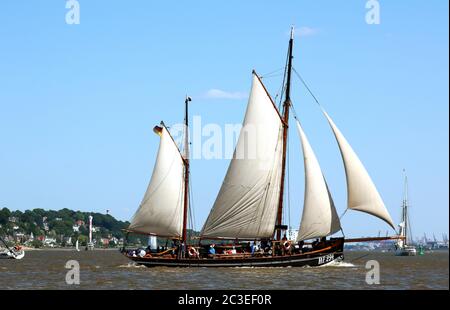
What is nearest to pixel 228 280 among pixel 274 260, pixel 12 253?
pixel 274 260

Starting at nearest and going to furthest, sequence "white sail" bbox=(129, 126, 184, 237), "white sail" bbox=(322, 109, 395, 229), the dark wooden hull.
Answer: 1. "white sail" bbox=(322, 109, 395, 229)
2. the dark wooden hull
3. "white sail" bbox=(129, 126, 184, 237)

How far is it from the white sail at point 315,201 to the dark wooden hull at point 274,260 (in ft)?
9.32

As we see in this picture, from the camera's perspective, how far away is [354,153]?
253 feet

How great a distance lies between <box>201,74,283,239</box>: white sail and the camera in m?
79.0

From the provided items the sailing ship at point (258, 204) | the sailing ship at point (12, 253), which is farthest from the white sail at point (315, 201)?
the sailing ship at point (12, 253)

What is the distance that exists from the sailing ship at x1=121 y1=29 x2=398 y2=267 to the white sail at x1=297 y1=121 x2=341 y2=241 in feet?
0.27

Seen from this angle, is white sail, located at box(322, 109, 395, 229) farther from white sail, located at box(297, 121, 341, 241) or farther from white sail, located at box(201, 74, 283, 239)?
white sail, located at box(201, 74, 283, 239)

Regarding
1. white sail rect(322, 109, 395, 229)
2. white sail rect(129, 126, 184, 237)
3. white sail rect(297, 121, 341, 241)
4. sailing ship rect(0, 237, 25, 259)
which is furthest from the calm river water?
sailing ship rect(0, 237, 25, 259)

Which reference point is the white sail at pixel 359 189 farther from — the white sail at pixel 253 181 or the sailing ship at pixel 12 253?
the sailing ship at pixel 12 253
